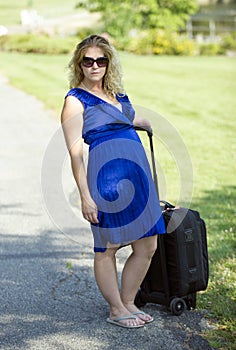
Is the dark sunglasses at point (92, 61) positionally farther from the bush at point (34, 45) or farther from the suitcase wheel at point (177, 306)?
the bush at point (34, 45)

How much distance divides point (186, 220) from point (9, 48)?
27.3m

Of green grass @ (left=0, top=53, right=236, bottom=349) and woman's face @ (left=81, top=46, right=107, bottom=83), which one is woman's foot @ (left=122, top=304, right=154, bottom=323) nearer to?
green grass @ (left=0, top=53, right=236, bottom=349)

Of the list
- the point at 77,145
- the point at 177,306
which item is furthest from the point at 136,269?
the point at 77,145

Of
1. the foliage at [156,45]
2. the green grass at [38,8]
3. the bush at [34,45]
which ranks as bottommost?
the green grass at [38,8]

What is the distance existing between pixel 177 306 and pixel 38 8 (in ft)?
209

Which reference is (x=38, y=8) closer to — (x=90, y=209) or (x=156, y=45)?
(x=156, y=45)

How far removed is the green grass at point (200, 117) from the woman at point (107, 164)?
426 millimetres

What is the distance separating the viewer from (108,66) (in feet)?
13.9

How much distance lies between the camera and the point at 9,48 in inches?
1206

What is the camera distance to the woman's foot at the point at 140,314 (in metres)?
4.37

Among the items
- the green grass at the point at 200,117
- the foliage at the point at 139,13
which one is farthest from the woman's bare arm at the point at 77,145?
the foliage at the point at 139,13

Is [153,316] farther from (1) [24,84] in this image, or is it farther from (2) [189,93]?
(2) [189,93]

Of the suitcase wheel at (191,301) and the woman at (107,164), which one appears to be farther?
the suitcase wheel at (191,301)

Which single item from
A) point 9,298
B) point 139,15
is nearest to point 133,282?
point 9,298
